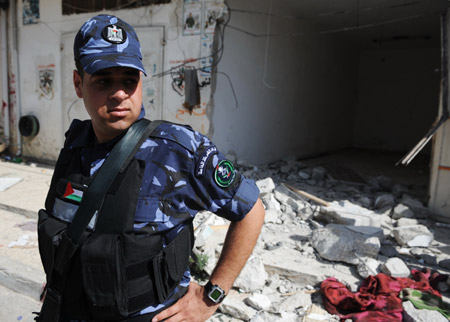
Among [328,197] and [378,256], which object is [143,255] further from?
[328,197]

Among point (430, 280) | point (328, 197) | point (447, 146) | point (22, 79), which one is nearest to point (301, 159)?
point (328, 197)

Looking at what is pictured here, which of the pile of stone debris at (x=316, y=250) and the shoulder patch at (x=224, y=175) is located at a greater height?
the shoulder patch at (x=224, y=175)

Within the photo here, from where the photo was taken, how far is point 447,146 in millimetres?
4469

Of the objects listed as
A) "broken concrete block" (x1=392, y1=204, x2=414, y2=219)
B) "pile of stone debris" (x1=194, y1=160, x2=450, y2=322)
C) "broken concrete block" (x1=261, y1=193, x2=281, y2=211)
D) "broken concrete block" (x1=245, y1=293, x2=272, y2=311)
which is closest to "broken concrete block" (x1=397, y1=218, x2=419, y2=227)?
"pile of stone debris" (x1=194, y1=160, x2=450, y2=322)

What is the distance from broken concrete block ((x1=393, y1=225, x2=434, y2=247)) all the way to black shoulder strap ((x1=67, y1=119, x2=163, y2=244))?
135 inches

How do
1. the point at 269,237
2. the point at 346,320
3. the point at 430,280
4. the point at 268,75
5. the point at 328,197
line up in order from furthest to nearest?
the point at 268,75 < the point at 328,197 < the point at 269,237 < the point at 430,280 < the point at 346,320

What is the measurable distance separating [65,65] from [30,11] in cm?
164

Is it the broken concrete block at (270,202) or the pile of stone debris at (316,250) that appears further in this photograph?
the broken concrete block at (270,202)

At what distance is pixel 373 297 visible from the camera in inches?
101

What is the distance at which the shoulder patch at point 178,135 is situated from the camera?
113 cm

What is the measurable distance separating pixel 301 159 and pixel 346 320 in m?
6.27

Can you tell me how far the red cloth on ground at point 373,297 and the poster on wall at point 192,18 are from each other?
4.44 meters

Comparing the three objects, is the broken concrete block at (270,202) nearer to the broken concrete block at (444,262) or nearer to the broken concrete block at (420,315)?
the broken concrete block at (444,262)

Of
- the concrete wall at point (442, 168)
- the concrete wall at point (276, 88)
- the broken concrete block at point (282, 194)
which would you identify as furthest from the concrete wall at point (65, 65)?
the concrete wall at point (442, 168)
